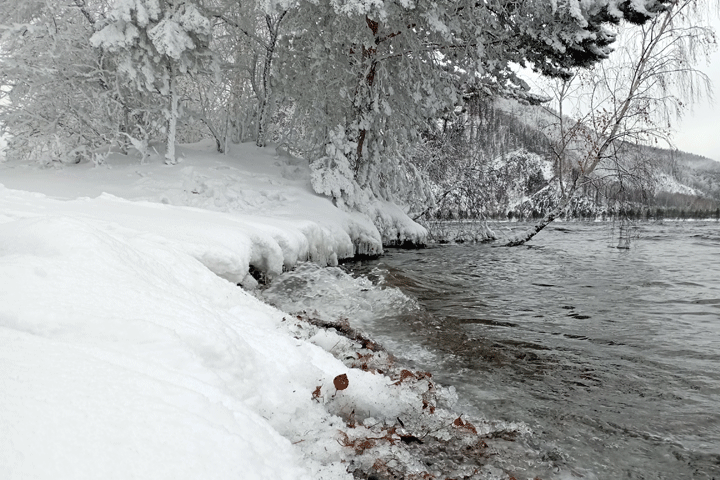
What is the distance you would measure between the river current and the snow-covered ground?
0.54 m

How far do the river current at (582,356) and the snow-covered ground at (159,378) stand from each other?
543 millimetres

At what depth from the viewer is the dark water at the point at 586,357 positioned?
257 centimetres

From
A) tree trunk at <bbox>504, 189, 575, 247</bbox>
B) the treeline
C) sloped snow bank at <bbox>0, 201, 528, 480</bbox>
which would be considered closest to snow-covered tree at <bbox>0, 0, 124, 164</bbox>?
the treeline

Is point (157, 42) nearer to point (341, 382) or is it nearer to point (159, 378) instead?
point (341, 382)

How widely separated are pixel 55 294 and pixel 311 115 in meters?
10.9

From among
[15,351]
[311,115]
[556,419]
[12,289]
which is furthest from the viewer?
[311,115]

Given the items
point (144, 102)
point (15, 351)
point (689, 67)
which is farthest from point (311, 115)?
point (15, 351)

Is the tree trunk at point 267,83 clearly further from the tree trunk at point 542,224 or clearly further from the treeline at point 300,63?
the tree trunk at point 542,224

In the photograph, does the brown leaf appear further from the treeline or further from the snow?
the treeline

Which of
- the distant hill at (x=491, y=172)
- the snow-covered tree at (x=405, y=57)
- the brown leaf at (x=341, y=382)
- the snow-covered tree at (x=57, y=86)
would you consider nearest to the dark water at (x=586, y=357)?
the brown leaf at (x=341, y=382)

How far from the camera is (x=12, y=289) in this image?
1.91m

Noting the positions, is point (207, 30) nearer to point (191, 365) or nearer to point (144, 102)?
point (144, 102)

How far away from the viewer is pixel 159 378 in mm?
1673

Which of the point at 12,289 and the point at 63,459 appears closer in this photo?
the point at 63,459
